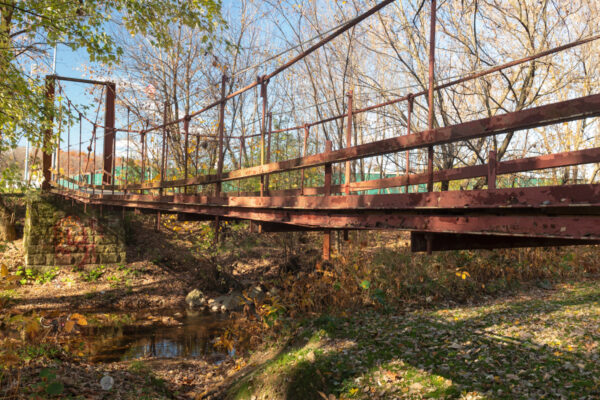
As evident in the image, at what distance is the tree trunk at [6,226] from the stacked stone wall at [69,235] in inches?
52.0

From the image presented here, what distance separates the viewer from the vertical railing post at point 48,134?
8845 millimetres

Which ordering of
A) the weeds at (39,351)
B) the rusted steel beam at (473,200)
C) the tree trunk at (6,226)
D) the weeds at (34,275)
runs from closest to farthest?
the rusted steel beam at (473,200), the weeds at (39,351), the weeds at (34,275), the tree trunk at (6,226)

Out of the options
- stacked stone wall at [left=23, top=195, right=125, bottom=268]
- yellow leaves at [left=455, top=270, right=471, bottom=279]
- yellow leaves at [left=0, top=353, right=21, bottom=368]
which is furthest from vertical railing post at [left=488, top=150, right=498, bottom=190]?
stacked stone wall at [left=23, top=195, right=125, bottom=268]

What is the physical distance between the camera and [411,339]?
5.77 metres

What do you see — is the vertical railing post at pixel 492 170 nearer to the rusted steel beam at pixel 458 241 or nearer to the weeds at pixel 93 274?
the rusted steel beam at pixel 458 241

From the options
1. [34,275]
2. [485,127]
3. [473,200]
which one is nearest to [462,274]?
[473,200]

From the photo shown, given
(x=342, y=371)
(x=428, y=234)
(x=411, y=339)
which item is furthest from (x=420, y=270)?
(x=428, y=234)

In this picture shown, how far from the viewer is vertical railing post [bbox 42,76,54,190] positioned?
8.84 meters

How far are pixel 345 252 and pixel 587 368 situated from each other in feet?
17.6

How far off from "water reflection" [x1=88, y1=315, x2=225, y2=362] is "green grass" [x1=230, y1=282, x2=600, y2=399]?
9.46 ft

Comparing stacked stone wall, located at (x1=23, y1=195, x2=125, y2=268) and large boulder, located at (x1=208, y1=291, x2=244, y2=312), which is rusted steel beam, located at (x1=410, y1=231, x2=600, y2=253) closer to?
large boulder, located at (x1=208, y1=291, x2=244, y2=312)

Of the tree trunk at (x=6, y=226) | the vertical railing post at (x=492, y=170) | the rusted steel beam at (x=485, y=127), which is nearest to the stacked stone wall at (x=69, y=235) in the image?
the tree trunk at (x=6, y=226)

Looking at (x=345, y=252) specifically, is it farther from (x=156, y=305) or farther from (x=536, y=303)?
(x=156, y=305)

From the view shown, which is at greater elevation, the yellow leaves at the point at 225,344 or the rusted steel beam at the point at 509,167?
the rusted steel beam at the point at 509,167
